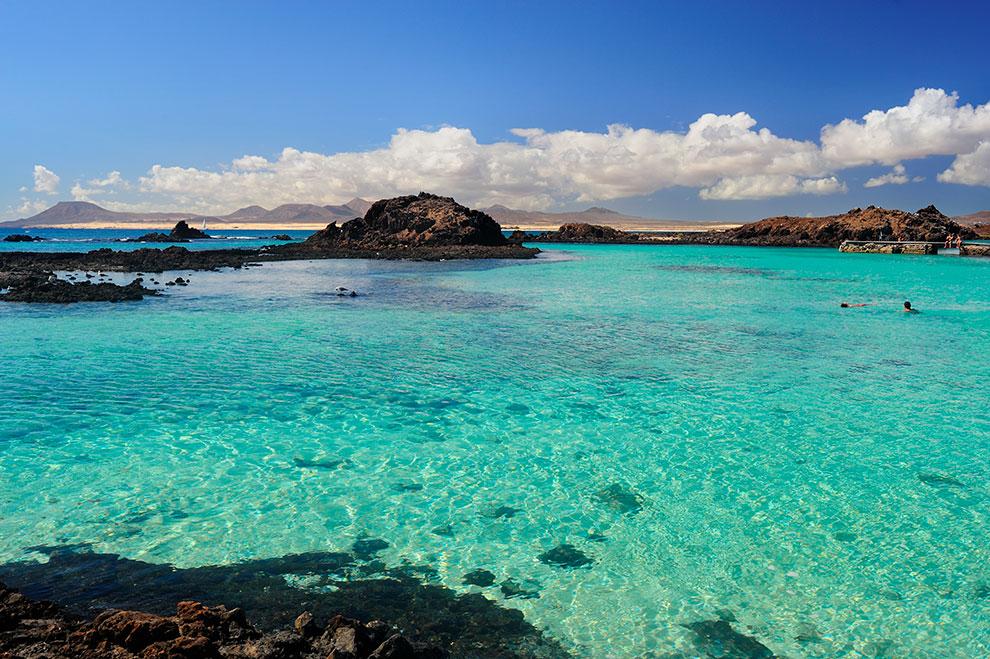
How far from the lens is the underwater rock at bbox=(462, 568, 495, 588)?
7.36 m

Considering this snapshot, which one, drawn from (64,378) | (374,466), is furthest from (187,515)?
(64,378)

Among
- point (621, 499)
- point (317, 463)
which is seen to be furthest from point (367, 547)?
point (621, 499)

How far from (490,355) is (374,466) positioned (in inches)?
376

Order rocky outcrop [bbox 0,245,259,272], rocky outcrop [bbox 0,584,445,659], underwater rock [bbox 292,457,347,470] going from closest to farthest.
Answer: rocky outcrop [bbox 0,584,445,659] → underwater rock [bbox 292,457,347,470] → rocky outcrop [bbox 0,245,259,272]

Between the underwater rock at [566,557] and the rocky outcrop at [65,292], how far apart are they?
32.2 meters

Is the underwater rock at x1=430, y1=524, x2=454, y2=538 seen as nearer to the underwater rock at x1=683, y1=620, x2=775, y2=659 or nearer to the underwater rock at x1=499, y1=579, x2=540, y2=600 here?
the underwater rock at x1=499, y1=579, x2=540, y2=600

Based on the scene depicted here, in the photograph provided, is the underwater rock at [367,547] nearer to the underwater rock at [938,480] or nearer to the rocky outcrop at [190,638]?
the rocky outcrop at [190,638]

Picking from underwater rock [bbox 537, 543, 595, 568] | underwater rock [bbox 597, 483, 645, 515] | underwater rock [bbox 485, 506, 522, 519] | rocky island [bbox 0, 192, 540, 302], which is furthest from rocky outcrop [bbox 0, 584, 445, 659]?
rocky island [bbox 0, 192, 540, 302]

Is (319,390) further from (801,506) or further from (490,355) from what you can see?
(801,506)

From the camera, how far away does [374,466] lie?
35.4ft

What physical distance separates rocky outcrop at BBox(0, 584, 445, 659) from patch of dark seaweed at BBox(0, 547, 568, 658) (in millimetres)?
799

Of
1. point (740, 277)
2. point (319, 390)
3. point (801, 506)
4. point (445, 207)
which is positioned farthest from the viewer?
point (445, 207)

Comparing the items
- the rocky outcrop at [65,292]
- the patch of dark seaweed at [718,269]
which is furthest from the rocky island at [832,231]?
the rocky outcrop at [65,292]

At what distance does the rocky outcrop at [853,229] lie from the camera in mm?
108562
